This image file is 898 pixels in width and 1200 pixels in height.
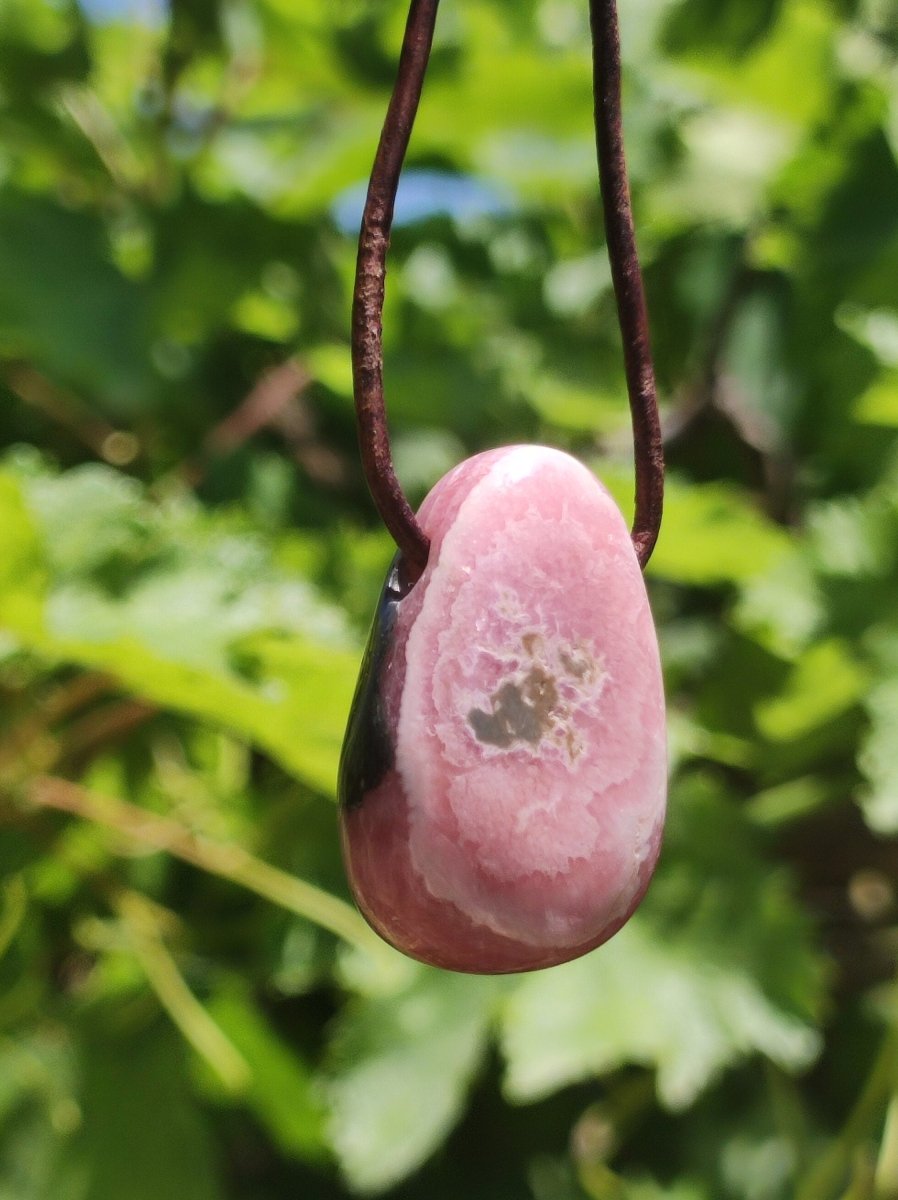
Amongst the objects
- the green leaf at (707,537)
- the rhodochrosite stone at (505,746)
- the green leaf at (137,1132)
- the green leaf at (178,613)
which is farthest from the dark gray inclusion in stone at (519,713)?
the green leaf at (137,1132)

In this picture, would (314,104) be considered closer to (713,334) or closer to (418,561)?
(713,334)

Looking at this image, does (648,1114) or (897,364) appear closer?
(897,364)

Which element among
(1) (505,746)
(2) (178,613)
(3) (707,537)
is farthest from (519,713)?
(3) (707,537)

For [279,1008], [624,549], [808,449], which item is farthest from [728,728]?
[624,549]

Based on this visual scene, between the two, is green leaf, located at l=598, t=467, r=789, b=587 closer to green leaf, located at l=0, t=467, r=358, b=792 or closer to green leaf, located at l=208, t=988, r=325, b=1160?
green leaf, located at l=0, t=467, r=358, b=792

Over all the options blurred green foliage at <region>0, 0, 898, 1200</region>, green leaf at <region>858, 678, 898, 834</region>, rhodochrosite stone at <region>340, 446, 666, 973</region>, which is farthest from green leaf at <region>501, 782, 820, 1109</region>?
rhodochrosite stone at <region>340, 446, 666, 973</region>

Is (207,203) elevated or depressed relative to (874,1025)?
elevated

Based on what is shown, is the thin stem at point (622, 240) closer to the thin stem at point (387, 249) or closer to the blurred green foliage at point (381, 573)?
the thin stem at point (387, 249)
